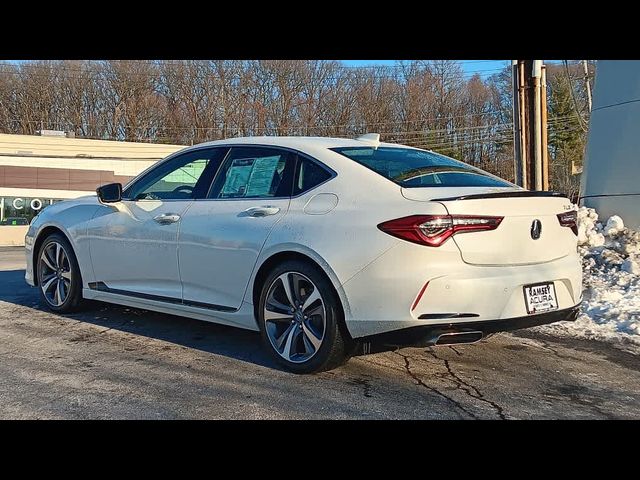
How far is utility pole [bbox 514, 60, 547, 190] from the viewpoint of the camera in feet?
34.0

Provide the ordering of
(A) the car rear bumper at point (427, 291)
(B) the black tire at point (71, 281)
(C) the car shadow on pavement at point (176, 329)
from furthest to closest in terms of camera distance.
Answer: (B) the black tire at point (71, 281) → (C) the car shadow on pavement at point (176, 329) → (A) the car rear bumper at point (427, 291)

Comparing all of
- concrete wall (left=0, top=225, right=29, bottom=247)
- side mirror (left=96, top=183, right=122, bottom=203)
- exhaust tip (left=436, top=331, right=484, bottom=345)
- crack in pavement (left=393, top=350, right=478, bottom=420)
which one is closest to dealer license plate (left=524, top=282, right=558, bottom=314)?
exhaust tip (left=436, top=331, right=484, bottom=345)

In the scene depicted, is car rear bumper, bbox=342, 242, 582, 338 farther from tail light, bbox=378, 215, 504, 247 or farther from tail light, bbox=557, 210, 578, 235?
tail light, bbox=557, 210, 578, 235

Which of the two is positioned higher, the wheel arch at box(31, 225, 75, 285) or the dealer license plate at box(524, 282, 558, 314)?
the wheel arch at box(31, 225, 75, 285)

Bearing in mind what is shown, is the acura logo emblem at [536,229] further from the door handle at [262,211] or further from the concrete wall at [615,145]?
the concrete wall at [615,145]

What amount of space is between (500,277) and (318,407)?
130cm

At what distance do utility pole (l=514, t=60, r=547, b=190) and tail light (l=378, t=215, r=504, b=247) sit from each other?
7449 mm

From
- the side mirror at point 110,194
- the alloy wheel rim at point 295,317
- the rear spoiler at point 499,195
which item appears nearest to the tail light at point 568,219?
the rear spoiler at point 499,195

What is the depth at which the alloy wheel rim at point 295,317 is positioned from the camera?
156 inches

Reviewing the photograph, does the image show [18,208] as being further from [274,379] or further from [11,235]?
[274,379]

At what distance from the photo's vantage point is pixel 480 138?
46.1 m

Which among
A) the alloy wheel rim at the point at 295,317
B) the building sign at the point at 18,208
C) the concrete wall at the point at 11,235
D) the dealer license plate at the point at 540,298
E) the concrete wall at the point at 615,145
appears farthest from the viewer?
the building sign at the point at 18,208

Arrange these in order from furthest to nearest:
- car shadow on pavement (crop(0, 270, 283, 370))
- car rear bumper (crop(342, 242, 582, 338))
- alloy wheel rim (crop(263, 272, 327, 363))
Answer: car shadow on pavement (crop(0, 270, 283, 370)) → alloy wheel rim (crop(263, 272, 327, 363)) → car rear bumper (crop(342, 242, 582, 338))
